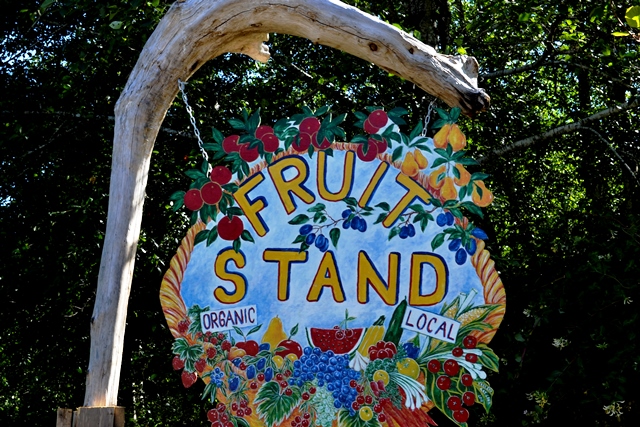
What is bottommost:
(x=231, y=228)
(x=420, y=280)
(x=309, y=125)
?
(x=420, y=280)

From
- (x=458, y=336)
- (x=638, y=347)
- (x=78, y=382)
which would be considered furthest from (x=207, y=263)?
(x=78, y=382)

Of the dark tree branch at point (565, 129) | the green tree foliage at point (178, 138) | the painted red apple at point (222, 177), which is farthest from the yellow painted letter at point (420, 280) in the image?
the dark tree branch at point (565, 129)

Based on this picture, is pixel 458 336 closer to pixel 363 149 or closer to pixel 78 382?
pixel 363 149

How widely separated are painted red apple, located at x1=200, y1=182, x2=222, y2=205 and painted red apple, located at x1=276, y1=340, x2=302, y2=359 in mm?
562

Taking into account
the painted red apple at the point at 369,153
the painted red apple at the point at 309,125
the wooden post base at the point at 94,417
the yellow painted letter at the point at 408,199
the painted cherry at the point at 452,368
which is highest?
the painted red apple at the point at 309,125

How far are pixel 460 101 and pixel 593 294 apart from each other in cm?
179

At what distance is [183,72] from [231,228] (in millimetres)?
727

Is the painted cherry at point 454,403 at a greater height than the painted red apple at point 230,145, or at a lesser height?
lesser

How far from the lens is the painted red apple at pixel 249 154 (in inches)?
124

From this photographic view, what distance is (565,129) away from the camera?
5395 millimetres

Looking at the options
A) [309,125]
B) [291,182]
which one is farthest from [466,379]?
[309,125]

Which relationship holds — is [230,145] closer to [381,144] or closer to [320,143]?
[320,143]

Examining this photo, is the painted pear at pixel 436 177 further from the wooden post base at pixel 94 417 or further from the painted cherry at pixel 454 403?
the wooden post base at pixel 94 417

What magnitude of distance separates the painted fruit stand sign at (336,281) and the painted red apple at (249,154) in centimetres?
1
